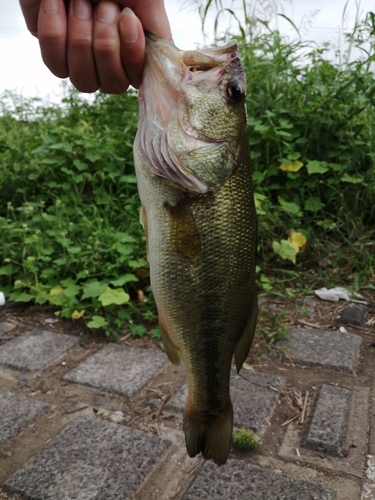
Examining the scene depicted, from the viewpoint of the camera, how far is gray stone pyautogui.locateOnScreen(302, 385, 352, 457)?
210 cm

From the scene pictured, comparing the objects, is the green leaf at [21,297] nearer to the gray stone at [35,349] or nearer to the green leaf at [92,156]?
the gray stone at [35,349]

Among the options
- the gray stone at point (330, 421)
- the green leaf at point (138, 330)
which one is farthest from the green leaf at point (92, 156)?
the gray stone at point (330, 421)

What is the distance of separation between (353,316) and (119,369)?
1472 millimetres

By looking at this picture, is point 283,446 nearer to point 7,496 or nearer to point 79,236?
point 7,496

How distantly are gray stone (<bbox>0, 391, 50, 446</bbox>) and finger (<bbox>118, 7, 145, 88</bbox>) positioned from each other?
5.45 feet

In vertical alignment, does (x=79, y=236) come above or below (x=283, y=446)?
above

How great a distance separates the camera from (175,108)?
1.40m

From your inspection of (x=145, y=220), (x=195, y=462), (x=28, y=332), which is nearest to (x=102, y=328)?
(x=28, y=332)

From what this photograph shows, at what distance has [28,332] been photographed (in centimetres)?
315

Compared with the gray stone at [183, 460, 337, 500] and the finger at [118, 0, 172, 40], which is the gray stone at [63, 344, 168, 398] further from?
the finger at [118, 0, 172, 40]

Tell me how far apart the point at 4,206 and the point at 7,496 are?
3214mm

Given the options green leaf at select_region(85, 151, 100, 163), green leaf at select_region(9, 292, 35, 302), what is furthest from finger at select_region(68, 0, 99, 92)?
green leaf at select_region(85, 151, 100, 163)

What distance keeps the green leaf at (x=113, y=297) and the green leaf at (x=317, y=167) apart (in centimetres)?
176

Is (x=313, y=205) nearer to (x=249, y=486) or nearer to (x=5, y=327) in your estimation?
(x=5, y=327)
